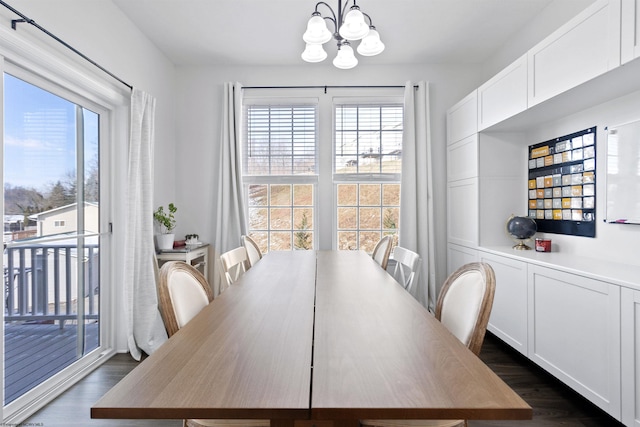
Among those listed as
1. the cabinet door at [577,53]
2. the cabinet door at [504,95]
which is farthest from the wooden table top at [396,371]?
the cabinet door at [504,95]

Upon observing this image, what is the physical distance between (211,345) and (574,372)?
214 cm

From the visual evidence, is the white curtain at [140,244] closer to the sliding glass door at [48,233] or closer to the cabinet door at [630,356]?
the sliding glass door at [48,233]

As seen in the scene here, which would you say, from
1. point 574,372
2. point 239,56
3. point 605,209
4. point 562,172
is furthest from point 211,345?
point 239,56

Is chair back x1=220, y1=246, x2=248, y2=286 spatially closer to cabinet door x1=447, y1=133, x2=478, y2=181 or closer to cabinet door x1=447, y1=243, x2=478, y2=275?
cabinet door x1=447, y1=243, x2=478, y2=275

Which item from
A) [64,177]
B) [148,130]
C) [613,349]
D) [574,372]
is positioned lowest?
[574,372]

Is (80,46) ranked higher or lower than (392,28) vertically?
lower

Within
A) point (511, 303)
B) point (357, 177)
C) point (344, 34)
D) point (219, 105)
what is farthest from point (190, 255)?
point (511, 303)

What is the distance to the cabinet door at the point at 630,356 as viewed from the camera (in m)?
1.62

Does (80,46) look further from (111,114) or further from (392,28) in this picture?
(392,28)

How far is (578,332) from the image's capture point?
77.9 inches

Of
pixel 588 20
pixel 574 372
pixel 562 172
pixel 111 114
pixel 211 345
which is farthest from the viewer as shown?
pixel 111 114

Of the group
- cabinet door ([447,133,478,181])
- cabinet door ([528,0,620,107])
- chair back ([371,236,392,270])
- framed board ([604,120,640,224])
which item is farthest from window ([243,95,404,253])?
framed board ([604,120,640,224])

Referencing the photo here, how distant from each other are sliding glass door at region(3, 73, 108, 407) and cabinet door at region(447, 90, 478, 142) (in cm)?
324

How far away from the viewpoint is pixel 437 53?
357cm
